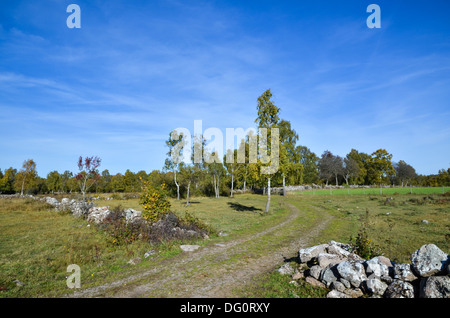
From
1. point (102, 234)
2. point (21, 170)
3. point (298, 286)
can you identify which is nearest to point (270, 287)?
point (298, 286)

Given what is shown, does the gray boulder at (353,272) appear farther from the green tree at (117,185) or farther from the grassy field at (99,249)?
the green tree at (117,185)

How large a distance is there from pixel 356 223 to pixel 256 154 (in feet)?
40.4

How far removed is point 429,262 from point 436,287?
33.9 inches

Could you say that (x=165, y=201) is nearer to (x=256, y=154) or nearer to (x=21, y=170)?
(x=256, y=154)

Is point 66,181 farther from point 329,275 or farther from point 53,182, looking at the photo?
point 329,275

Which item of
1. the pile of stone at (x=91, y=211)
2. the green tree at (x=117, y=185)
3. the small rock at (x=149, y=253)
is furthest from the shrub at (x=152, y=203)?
the green tree at (x=117, y=185)

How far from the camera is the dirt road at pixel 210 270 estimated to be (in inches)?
273

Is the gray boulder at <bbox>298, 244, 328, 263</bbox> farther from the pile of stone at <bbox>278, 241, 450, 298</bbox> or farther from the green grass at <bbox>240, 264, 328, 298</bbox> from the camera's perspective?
the green grass at <bbox>240, 264, 328, 298</bbox>

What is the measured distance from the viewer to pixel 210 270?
8.73 m

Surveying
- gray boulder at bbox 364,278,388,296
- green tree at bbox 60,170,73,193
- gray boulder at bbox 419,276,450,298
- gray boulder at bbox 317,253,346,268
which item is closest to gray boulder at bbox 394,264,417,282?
gray boulder at bbox 364,278,388,296

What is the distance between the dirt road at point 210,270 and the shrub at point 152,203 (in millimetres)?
4448

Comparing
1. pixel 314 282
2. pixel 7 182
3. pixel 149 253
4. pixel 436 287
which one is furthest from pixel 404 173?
pixel 7 182

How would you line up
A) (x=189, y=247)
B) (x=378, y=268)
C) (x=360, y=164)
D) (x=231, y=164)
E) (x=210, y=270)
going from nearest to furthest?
(x=378, y=268) < (x=210, y=270) < (x=189, y=247) < (x=231, y=164) < (x=360, y=164)
